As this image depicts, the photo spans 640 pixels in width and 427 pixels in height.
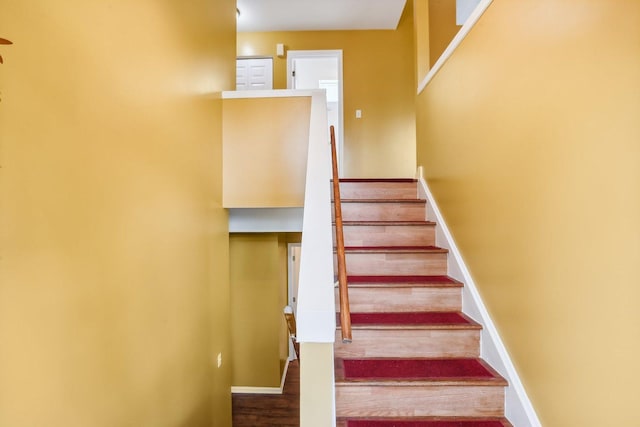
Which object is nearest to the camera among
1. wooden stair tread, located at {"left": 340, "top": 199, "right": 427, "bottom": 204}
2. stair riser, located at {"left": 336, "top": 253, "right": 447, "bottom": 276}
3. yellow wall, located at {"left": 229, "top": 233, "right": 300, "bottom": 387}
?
stair riser, located at {"left": 336, "top": 253, "right": 447, "bottom": 276}

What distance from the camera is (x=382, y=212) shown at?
2.96 metres

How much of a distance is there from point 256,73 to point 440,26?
2.64 metres

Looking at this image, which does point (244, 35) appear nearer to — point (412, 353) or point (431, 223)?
point (431, 223)

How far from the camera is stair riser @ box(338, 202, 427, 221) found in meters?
2.95

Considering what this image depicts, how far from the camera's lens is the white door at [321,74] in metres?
4.85

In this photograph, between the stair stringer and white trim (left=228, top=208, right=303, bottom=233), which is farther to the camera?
white trim (left=228, top=208, right=303, bottom=233)

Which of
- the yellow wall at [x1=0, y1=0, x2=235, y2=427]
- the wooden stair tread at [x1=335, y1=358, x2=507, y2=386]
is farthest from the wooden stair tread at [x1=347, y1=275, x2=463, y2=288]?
the yellow wall at [x1=0, y1=0, x2=235, y2=427]

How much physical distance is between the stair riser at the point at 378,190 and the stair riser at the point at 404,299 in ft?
3.95

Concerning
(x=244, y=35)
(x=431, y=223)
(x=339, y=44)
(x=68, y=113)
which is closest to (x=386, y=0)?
(x=339, y=44)

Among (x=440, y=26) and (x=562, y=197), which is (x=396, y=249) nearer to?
(x=562, y=197)

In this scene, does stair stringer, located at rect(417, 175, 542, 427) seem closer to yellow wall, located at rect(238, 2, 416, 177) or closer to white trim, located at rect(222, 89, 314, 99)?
white trim, located at rect(222, 89, 314, 99)

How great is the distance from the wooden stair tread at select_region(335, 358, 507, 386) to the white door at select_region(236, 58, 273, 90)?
13.7ft

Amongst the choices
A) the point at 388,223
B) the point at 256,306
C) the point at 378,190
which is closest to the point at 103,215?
the point at 388,223

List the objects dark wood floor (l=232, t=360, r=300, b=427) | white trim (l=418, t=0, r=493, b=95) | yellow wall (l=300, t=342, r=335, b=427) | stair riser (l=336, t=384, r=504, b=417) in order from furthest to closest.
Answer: dark wood floor (l=232, t=360, r=300, b=427) < white trim (l=418, t=0, r=493, b=95) < stair riser (l=336, t=384, r=504, b=417) < yellow wall (l=300, t=342, r=335, b=427)
